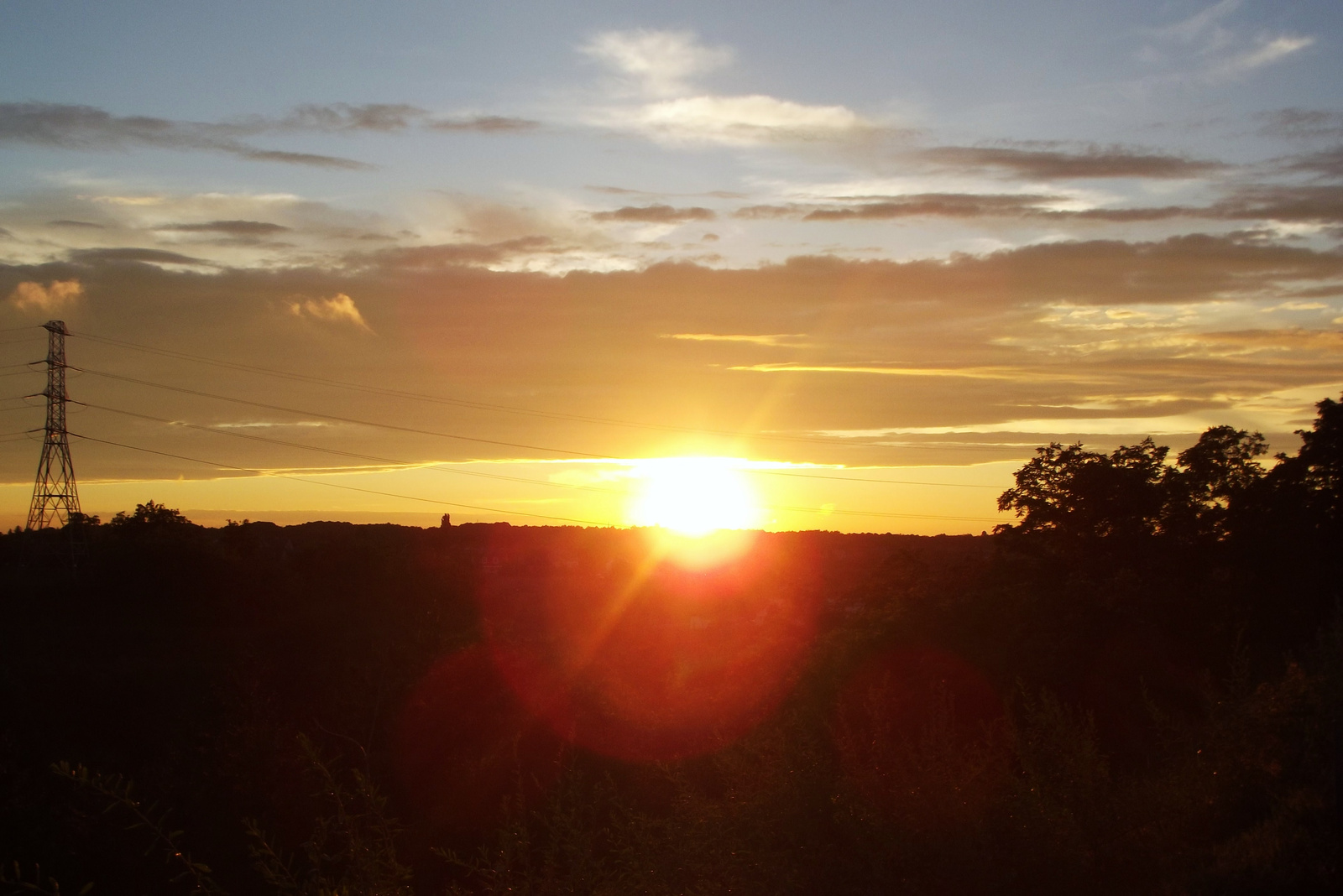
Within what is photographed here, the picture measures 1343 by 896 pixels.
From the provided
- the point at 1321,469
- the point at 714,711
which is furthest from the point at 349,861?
the point at 1321,469

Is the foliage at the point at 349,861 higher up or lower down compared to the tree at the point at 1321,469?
lower down

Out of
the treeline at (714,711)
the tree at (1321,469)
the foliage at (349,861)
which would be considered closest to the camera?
the foliage at (349,861)

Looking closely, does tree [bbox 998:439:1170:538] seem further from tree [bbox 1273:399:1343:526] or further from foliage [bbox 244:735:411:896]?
foliage [bbox 244:735:411:896]

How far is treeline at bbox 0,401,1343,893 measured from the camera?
8344 millimetres

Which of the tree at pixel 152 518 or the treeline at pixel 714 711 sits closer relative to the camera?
the treeline at pixel 714 711

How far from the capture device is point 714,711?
3125 centimetres

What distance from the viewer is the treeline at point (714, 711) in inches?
328

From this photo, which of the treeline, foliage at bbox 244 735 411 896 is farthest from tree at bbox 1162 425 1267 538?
foliage at bbox 244 735 411 896

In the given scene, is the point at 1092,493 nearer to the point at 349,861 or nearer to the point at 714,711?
the point at 714,711

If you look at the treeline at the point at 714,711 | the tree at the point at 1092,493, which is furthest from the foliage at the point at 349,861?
the tree at the point at 1092,493

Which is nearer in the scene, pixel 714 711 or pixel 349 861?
pixel 349 861

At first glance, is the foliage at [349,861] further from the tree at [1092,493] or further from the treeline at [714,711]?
the tree at [1092,493]

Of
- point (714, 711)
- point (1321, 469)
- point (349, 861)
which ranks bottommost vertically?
point (714, 711)

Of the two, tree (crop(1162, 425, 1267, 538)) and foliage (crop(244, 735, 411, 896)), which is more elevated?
tree (crop(1162, 425, 1267, 538))
